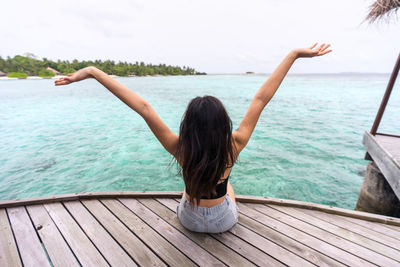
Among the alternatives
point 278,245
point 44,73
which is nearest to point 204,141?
point 278,245

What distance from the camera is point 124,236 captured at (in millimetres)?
2010

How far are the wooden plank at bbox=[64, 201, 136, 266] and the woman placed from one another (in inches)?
29.6

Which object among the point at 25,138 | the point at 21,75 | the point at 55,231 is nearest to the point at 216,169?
the point at 55,231

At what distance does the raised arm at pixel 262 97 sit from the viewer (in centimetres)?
164

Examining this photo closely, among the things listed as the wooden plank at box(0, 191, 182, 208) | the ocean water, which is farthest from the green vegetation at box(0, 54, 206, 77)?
the wooden plank at box(0, 191, 182, 208)

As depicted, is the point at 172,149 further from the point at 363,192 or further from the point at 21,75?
the point at 21,75

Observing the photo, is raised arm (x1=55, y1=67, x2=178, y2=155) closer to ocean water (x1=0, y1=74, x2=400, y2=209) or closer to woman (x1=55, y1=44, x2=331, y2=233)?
woman (x1=55, y1=44, x2=331, y2=233)

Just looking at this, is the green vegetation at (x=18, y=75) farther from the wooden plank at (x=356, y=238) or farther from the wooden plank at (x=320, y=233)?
the wooden plank at (x=356, y=238)

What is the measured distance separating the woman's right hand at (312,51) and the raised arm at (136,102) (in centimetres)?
130

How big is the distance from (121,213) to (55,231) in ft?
2.08

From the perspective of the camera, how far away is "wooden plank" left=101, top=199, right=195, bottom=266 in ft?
5.79

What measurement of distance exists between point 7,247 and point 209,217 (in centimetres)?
187

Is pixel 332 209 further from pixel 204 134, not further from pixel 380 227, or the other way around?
pixel 204 134

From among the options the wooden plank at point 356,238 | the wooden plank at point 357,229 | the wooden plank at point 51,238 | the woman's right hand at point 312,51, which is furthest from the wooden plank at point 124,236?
the woman's right hand at point 312,51
